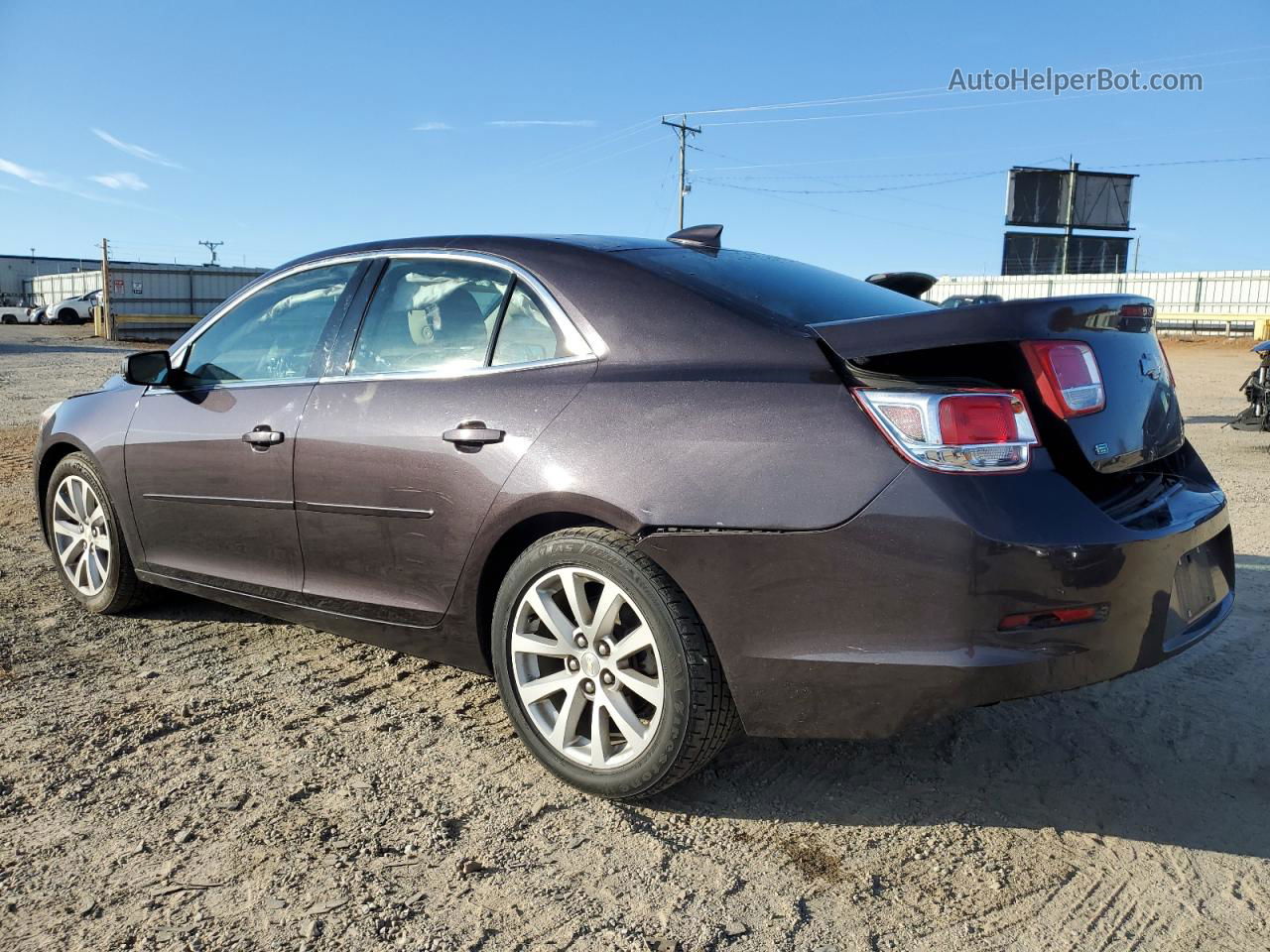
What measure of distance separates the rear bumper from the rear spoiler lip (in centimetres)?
33

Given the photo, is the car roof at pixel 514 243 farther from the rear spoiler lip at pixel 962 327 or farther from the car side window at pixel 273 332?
the rear spoiler lip at pixel 962 327

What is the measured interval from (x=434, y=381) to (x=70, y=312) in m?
49.5

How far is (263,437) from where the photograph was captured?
3.56 metres

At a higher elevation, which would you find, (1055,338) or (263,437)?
(1055,338)

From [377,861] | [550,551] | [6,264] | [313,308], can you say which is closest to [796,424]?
[550,551]

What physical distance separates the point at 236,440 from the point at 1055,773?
289cm

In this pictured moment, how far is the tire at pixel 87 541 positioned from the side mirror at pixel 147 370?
52 centimetres

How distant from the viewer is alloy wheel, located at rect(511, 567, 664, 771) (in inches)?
107

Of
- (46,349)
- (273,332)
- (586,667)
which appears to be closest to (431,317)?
(273,332)

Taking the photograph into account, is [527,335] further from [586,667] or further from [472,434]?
[586,667]

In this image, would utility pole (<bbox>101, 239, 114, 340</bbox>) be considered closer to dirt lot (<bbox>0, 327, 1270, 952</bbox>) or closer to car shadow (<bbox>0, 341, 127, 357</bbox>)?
car shadow (<bbox>0, 341, 127, 357</bbox>)

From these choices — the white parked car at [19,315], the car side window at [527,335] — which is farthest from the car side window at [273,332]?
the white parked car at [19,315]

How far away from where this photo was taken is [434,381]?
10.4 ft

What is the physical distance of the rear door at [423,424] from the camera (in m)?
2.95
